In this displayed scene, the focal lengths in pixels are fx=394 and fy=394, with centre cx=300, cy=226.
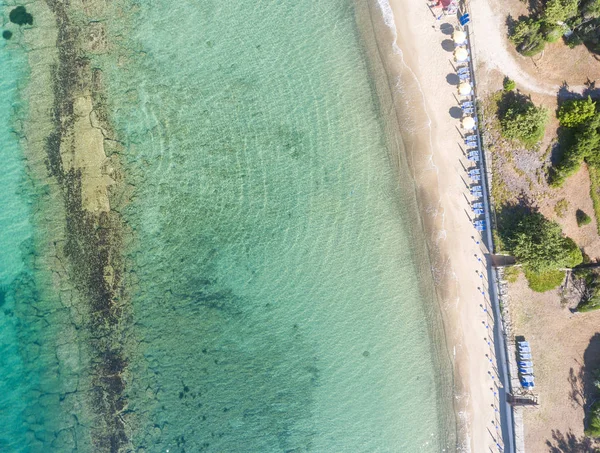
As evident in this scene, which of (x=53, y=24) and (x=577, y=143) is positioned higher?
(x=53, y=24)

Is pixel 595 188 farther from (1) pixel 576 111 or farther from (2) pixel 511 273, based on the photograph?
(2) pixel 511 273

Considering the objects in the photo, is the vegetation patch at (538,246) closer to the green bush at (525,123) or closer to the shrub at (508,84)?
the green bush at (525,123)

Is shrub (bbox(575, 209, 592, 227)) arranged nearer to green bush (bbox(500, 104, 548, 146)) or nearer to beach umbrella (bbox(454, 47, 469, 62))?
green bush (bbox(500, 104, 548, 146))

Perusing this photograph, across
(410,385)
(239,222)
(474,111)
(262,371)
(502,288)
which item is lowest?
(410,385)

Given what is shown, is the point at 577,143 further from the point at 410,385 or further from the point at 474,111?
the point at 410,385

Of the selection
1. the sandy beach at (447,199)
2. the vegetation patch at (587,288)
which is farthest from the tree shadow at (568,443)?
the vegetation patch at (587,288)

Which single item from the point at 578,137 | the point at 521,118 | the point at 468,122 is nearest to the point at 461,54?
the point at 468,122

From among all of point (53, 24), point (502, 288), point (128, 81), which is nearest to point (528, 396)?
point (502, 288)

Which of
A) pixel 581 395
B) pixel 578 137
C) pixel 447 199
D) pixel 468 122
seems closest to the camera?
pixel 578 137
